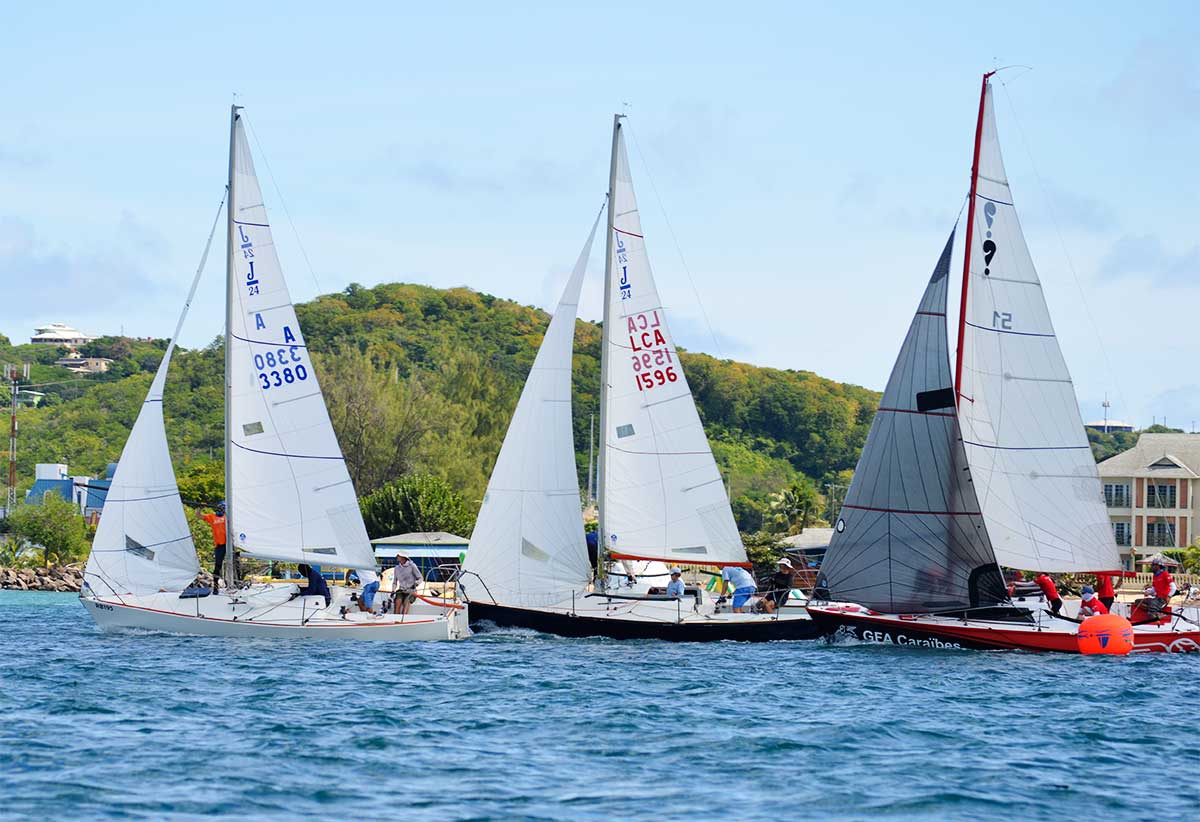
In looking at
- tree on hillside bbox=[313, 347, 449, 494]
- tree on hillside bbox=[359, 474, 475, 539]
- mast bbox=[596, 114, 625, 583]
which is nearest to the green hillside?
tree on hillside bbox=[313, 347, 449, 494]

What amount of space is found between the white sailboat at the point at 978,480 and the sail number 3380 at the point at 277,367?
11.2m

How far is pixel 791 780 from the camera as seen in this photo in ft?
54.2

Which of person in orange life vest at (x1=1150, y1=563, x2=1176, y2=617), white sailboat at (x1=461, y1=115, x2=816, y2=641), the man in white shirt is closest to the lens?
person in orange life vest at (x1=1150, y1=563, x2=1176, y2=617)

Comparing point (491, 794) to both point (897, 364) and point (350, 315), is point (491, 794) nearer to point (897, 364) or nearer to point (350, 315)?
point (897, 364)

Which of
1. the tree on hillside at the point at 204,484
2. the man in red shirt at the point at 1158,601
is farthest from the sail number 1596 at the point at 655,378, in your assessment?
the tree on hillside at the point at 204,484

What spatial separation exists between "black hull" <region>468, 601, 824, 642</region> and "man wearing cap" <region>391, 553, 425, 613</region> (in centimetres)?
130

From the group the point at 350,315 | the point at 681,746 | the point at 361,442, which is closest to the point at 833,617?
the point at 681,746

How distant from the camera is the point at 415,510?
197ft

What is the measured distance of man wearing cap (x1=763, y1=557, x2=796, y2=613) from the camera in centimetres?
3122

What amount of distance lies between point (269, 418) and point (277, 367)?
1024 mm

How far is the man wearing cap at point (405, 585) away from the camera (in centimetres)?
3022

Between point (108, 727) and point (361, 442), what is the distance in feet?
153

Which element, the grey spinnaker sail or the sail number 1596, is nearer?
the grey spinnaker sail

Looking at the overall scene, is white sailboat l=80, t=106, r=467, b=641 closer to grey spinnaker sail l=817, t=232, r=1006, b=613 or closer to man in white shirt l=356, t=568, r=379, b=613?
man in white shirt l=356, t=568, r=379, b=613
